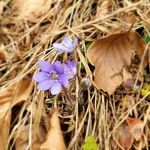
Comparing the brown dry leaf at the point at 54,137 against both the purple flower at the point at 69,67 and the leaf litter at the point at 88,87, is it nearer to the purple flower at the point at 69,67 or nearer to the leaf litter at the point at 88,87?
the leaf litter at the point at 88,87

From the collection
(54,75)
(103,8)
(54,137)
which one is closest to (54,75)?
(54,75)

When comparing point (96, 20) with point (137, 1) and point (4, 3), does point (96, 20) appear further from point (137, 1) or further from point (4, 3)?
point (4, 3)

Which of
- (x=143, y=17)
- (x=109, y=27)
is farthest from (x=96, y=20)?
(x=143, y=17)

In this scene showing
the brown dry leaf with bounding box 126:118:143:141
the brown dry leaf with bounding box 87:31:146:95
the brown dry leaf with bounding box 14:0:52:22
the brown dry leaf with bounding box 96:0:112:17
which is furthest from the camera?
the brown dry leaf with bounding box 14:0:52:22

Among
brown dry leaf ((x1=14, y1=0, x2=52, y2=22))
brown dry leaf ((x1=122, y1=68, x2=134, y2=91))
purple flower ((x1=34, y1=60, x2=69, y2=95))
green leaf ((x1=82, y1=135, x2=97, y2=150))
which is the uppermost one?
brown dry leaf ((x1=14, y1=0, x2=52, y2=22))

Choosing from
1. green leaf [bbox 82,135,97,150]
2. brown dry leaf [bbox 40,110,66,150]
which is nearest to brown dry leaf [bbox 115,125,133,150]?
green leaf [bbox 82,135,97,150]

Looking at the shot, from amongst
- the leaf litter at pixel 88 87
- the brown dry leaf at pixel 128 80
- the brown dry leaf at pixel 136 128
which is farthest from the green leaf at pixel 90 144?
the brown dry leaf at pixel 128 80

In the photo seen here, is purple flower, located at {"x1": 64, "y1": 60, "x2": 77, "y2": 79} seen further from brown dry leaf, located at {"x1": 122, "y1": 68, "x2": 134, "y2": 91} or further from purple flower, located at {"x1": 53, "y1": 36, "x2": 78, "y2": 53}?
brown dry leaf, located at {"x1": 122, "y1": 68, "x2": 134, "y2": 91}

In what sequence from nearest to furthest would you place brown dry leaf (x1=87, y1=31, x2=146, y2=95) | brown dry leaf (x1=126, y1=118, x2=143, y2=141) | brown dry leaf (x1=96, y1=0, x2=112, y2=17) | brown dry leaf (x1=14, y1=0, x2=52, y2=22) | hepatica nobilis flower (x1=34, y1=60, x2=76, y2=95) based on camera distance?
hepatica nobilis flower (x1=34, y1=60, x2=76, y2=95)
brown dry leaf (x1=126, y1=118, x2=143, y2=141)
brown dry leaf (x1=87, y1=31, x2=146, y2=95)
brown dry leaf (x1=96, y1=0, x2=112, y2=17)
brown dry leaf (x1=14, y1=0, x2=52, y2=22)
